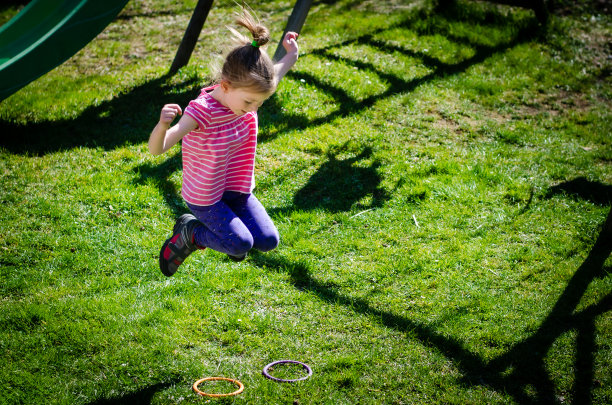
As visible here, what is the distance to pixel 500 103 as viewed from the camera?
26.1 feet

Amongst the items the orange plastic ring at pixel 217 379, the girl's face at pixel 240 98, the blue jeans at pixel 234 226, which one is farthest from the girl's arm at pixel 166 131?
the orange plastic ring at pixel 217 379

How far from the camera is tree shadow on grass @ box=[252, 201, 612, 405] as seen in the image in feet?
12.9

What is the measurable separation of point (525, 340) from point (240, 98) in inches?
106

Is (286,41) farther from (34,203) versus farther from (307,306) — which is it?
(34,203)

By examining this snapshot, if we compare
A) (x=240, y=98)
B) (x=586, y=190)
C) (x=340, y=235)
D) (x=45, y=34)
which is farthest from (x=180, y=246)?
→ (x=586, y=190)

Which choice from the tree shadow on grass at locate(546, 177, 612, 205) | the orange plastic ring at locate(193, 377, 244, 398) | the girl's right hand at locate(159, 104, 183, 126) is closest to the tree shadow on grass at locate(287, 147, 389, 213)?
the tree shadow on grass at locate(546, 177, 612, 205)

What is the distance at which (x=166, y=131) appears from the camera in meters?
3.01

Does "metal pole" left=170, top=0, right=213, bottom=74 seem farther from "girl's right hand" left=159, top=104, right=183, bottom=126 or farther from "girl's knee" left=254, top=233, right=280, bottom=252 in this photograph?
"girl's right hand" left=159, top=104, right=183, bottom=126

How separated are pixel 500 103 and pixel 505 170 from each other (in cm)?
177

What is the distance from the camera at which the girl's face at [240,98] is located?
10.9 ft

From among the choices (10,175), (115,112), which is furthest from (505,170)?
(10,175)

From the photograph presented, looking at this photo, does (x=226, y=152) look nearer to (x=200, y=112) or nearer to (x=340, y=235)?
(x=200, y=112)

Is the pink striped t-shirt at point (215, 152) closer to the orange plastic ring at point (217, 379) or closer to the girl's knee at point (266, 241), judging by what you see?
the girl's knee at point (266, 241)

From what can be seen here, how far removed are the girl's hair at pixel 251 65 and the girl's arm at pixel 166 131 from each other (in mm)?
367
